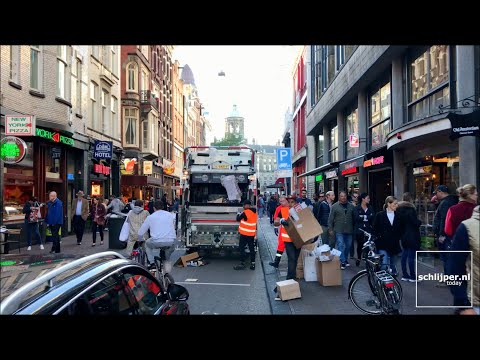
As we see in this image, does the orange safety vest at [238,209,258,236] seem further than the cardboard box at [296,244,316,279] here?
Yes

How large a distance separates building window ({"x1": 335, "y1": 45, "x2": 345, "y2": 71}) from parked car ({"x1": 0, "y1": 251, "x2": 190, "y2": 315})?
1715 centimetres

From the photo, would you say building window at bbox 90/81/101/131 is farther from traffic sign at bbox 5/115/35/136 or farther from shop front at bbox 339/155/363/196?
shop front at bbox 339/155/363/196

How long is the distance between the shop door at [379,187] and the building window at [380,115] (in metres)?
1.16

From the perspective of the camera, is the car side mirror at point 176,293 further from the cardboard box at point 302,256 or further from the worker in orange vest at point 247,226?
the worker in orange vest at point 247,226

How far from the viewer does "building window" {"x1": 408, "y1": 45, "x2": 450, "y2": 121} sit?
1078 cm

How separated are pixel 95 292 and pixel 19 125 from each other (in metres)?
11.6

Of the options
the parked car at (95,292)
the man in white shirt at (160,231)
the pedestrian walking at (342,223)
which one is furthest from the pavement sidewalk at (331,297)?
the parked car at (95,292)

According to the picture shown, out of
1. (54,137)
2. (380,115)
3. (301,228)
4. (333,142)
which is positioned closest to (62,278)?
(301,228)

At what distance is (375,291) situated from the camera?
19.5ft

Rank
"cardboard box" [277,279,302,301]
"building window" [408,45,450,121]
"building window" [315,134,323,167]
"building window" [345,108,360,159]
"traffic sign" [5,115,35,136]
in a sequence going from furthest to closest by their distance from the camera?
"building window" [315,134,323,167] < "building window" [345,108,360,159] < "traffic sign" [5,115,35,136] < "building window" [408,45,450,121] < "cardboard box" [277,279,302,301]

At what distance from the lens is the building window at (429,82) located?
10781 mm

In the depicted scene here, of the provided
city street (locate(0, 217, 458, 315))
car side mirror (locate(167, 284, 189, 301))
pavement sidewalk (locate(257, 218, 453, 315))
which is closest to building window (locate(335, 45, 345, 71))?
city street (locate(0, 217, 458, 315))

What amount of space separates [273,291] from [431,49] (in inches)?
313
